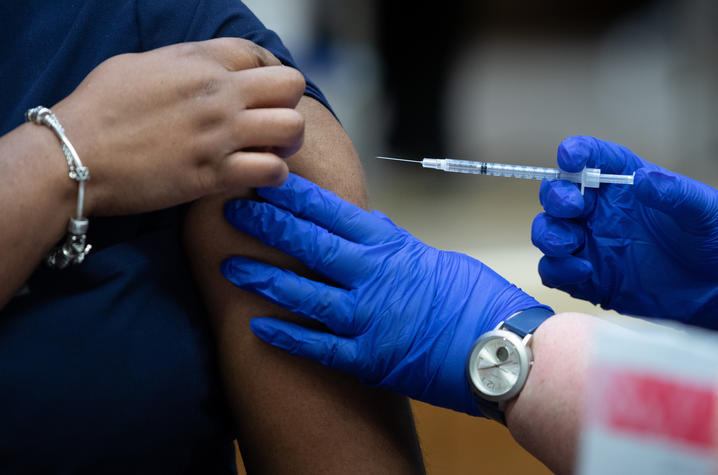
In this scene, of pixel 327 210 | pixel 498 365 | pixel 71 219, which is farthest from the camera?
pixel 327 210

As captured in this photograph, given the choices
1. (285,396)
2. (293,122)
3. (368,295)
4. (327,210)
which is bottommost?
(285,396)

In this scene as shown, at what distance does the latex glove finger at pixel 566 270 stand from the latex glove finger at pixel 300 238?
0.53 m

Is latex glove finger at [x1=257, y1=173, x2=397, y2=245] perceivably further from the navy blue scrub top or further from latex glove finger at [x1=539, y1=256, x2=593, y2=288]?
latex glove finger at [x1=539, y1=256, x2=593, y2=288]

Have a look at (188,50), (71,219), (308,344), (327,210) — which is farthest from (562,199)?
(71,219)

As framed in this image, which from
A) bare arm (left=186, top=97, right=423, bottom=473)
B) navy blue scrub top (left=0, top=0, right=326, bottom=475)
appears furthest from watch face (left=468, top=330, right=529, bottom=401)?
navy blue scrub top (left=0, top=0, right=326, bottom=475)

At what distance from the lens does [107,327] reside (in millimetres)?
828

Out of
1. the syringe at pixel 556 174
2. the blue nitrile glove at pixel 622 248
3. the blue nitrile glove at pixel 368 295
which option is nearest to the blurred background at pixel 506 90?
the blue nitrile glove at pixel 622 248

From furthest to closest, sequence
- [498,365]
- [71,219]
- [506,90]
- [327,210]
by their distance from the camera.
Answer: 1. [506,90]
2. [327,210]
3. [498,365]
4. [71,219]

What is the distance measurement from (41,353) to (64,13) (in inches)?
20.5

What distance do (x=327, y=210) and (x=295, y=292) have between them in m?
0.14

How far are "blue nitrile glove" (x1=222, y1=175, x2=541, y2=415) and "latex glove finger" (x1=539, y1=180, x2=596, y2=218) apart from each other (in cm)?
28

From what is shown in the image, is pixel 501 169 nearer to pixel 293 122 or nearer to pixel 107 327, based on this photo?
pixel 293 122

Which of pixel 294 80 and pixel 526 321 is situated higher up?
pixel 294 80

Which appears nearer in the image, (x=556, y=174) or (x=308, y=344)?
(x=308, y=344)
